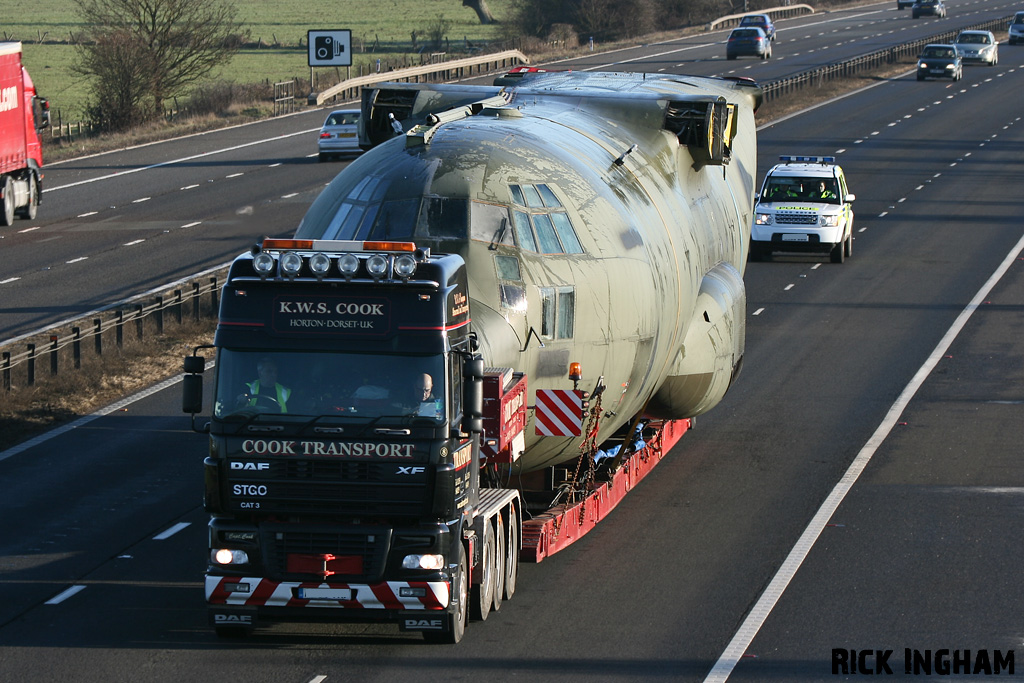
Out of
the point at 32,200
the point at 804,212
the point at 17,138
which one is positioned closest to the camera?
the point at 804,212

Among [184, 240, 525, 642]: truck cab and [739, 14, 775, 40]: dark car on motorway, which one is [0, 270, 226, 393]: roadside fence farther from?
[739, 14, 775, 40]: dark car on motorway

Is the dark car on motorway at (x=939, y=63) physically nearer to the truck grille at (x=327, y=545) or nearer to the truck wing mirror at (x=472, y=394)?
the truck wing mirror at (x=472, y=394)

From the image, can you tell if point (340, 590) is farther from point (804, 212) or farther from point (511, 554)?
point (804, 212)

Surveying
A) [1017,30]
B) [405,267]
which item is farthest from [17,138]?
[1017,30]

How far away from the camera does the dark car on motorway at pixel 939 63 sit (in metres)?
78.2

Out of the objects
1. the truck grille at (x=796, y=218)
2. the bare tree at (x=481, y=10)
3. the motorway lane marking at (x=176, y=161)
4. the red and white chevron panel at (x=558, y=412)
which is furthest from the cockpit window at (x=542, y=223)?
the bare tree at (x=481, y=10)

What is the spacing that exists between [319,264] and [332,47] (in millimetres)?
56729

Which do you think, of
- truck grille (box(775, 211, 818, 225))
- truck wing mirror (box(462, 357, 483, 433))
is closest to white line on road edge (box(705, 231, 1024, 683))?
truck wing mirror (box(462, 357, 483, 433))

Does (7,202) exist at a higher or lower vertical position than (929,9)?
lower

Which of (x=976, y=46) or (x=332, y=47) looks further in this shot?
(x=976, y=46)

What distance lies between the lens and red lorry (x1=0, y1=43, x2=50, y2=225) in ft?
130

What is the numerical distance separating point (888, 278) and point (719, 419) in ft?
46.7

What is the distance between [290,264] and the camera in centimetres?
1254

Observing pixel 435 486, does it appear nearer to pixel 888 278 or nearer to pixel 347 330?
pixel 347 330
